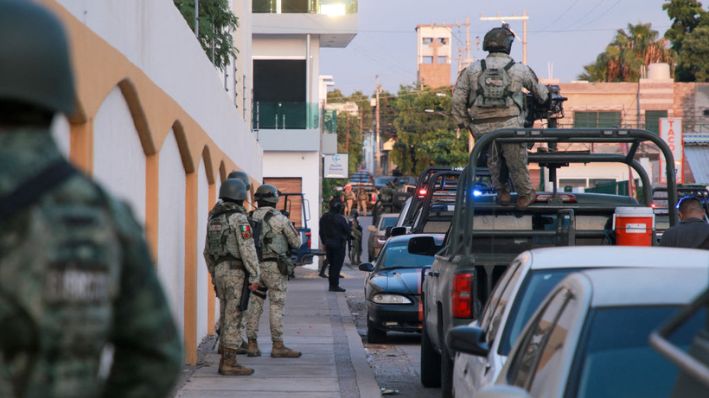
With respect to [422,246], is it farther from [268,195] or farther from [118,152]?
[118,152]

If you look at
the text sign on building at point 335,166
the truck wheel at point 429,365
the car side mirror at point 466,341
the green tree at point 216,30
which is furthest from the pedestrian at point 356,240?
the car side mirror at point 466,341

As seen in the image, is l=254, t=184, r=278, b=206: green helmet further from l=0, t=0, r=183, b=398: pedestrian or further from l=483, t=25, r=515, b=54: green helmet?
l=0, t=0, r=183, b=398: pedestrian

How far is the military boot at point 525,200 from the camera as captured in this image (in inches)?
420

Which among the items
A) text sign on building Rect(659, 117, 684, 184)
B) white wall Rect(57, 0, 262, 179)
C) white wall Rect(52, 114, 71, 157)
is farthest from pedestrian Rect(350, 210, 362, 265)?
white wall Rect(52, 114, 71, 157)

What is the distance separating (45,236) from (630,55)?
7225 cm

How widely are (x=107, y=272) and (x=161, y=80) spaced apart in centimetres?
900

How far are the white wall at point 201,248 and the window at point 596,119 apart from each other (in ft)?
159

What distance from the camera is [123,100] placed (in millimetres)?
9656

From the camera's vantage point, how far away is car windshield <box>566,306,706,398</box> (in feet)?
14.7

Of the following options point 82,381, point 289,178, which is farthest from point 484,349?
point 289,178

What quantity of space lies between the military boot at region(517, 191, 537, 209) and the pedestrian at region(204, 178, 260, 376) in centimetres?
Answer: 319

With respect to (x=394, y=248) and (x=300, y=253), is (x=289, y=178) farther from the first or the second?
(x=394, y=248)

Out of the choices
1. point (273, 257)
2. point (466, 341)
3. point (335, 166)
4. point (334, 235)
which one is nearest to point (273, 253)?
point (273, 257)

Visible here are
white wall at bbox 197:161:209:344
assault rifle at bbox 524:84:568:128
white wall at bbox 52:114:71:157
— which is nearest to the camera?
white wall at bbox 52:114:71:157
